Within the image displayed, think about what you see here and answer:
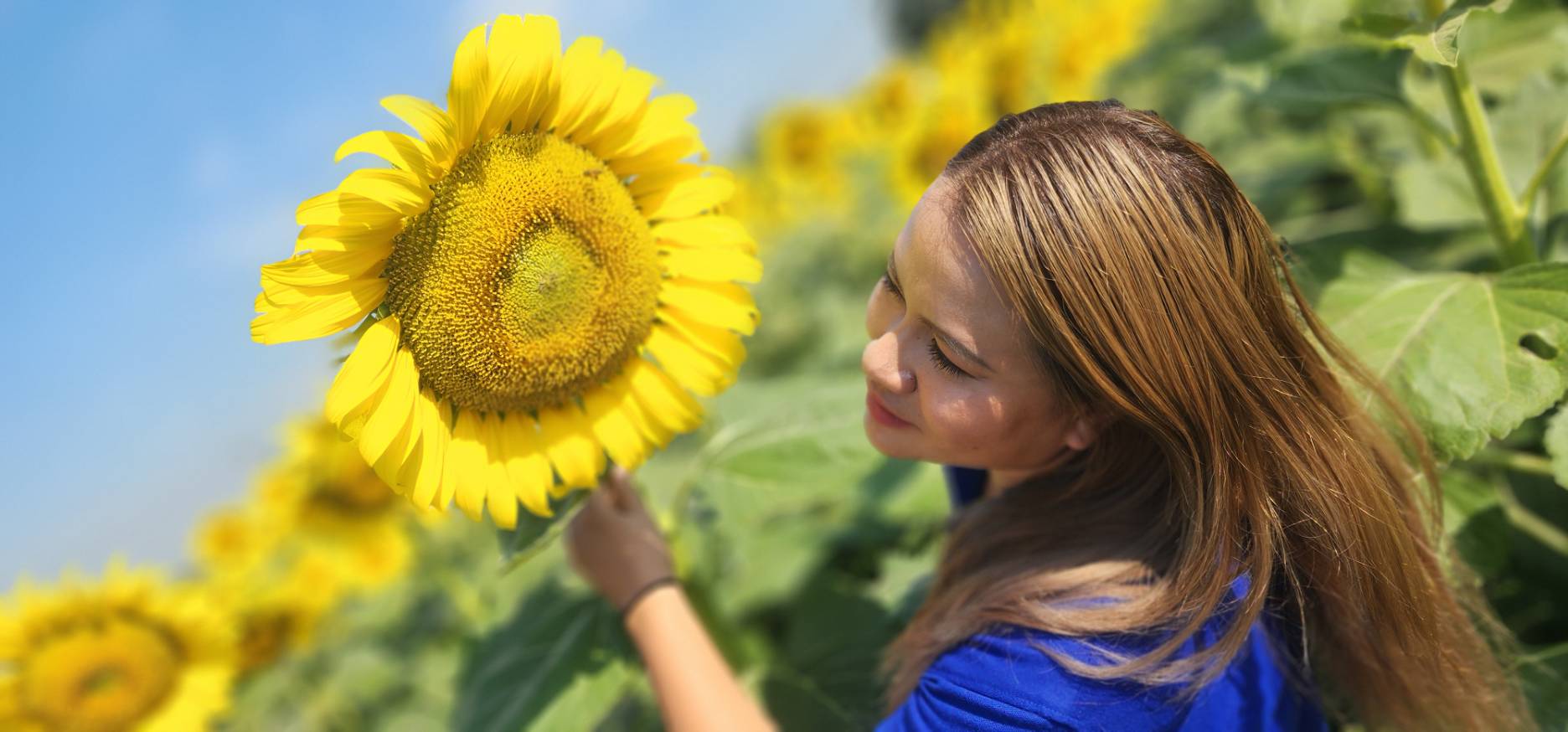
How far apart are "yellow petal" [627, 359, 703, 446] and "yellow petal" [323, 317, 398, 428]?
0.35 metres

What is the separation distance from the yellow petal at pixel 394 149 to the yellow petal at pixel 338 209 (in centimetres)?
5

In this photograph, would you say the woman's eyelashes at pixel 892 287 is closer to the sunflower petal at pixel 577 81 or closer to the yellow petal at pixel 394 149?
the sunflower petal at pixel 577 81

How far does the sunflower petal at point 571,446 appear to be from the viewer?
1348 mm

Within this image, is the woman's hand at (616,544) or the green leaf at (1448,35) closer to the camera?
the green leaf at (1448,35)

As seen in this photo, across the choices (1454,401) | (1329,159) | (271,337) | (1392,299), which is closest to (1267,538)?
(1454,401)

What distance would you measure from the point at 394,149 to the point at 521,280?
25 cm

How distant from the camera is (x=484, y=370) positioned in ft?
4.12

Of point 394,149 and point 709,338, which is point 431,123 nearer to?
point 394,149

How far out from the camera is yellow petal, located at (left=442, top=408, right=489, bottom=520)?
4.14 ft

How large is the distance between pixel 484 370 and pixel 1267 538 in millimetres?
941

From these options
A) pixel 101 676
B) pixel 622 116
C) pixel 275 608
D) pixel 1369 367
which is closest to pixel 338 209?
pixel 622 116

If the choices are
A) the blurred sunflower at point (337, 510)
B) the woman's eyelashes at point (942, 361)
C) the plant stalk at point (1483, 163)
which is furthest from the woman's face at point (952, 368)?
the blurred sunflower at point (337, 510)

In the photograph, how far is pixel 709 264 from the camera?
4.65ft

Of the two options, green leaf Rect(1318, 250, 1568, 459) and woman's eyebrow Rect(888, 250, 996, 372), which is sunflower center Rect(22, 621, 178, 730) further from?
green leaf Rect(1318, 250, 1568, 459)
